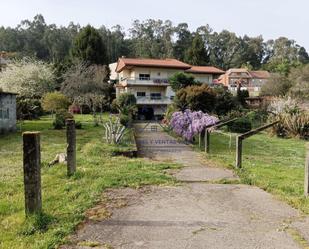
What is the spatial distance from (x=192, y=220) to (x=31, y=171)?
2333mm

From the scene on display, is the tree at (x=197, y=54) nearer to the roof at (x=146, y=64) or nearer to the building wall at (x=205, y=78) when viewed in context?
the building wall at (x=205, y=78)

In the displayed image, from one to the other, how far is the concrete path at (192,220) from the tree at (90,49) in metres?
45.4

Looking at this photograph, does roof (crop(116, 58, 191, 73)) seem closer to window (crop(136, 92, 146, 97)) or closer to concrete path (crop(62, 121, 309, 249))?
window (crop(136, 92, 146, 97))

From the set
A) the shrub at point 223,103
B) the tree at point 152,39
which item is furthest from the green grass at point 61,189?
the tree at point 152,39

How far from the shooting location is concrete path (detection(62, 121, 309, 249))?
4.14m

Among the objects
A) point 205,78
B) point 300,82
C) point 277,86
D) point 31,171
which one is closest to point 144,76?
point 205,78

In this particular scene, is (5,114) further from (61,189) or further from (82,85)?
(82,85)

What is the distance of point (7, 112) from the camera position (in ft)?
67.5

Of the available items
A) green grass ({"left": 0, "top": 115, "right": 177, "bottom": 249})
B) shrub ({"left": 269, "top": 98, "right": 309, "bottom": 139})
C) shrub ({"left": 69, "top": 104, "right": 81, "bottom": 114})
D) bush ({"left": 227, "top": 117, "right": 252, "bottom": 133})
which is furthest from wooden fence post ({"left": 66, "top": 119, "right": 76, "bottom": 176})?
shrub ({"left": 69, "top": 104, "right": 81, "bottom": 114})

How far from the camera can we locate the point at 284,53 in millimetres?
91438

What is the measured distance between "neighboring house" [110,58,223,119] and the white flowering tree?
30.9 feet

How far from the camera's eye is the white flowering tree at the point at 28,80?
37.2 meters

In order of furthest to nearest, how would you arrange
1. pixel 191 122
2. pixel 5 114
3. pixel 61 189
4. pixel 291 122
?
pixel 291 122, pixel 5 114, pixel 191 122, pixel 61 189

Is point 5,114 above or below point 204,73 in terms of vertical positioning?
below
